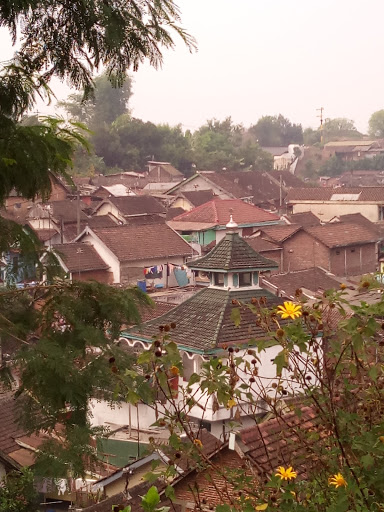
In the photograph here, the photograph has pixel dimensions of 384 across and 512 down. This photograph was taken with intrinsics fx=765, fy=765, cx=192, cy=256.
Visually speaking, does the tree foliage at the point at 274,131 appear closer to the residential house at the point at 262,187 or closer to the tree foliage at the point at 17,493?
the residential house at the point at 262,187

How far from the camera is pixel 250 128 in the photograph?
329ft

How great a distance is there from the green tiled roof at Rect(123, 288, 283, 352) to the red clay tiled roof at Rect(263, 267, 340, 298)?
29.0 feet

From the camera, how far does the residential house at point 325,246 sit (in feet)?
96.7

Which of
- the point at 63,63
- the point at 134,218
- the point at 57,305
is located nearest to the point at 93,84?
the point at 63,63

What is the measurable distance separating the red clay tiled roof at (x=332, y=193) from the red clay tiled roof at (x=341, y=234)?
329 inches

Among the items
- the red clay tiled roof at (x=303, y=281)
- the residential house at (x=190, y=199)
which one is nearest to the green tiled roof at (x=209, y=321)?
the red clay tiled roof at (x=303, y=281)

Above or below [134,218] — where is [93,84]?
above

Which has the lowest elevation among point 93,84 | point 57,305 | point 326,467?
point 326,467

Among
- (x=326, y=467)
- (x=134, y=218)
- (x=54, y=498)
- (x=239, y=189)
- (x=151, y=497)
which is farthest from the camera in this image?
(x=239, y=189)

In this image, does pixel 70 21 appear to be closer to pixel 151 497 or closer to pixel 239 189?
pixel 151 497

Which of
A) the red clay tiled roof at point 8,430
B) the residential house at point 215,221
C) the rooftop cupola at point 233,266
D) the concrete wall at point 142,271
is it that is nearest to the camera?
the red clay tiled roof at point 8,430

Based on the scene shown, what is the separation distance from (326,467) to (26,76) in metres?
3.39

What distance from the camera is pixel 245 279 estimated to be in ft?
43.7

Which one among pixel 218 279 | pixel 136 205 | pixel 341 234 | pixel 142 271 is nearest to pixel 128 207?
pixel 136 205
